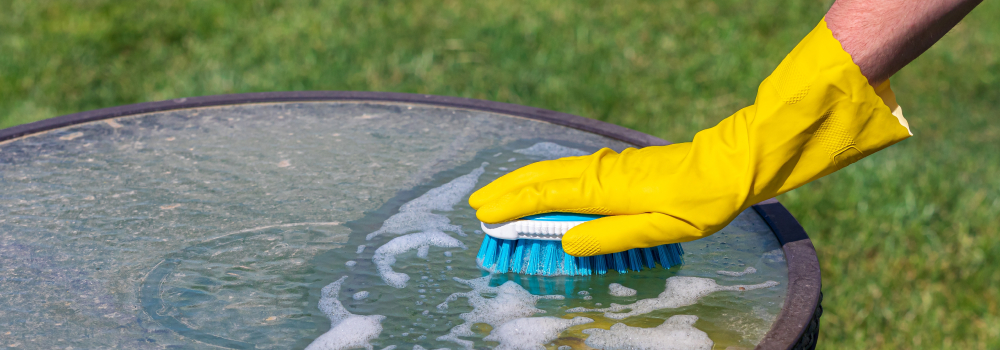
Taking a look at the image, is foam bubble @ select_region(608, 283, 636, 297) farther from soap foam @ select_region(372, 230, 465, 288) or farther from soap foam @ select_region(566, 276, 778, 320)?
soap foam @ select_region(372, 230, 465, 288)

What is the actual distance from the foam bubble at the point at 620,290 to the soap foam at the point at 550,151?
58 cm

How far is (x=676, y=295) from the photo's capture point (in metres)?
1.39

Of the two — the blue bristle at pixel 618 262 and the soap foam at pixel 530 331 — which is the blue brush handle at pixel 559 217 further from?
the soap foam at pixel 530 331

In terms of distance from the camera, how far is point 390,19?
4.94 metres

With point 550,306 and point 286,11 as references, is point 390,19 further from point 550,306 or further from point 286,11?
point 550,306

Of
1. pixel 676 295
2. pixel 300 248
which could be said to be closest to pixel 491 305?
pixel 676 295

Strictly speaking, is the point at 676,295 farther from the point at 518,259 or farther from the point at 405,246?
the point at 405,246

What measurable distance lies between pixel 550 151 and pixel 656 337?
2.66ft

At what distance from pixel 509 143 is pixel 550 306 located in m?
0.76

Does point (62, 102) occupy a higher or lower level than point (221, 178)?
lower

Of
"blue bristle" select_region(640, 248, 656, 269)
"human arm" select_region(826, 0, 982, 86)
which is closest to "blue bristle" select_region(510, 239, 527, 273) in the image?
"blue bristle" select_region(640, 248, 656, 269)

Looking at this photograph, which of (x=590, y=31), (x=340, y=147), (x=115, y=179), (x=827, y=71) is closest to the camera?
(x=827, y=71)

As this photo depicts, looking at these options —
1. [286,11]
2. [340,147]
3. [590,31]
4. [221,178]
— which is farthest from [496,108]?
[286,11]

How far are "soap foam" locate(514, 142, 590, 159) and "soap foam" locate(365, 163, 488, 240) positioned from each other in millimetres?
150
